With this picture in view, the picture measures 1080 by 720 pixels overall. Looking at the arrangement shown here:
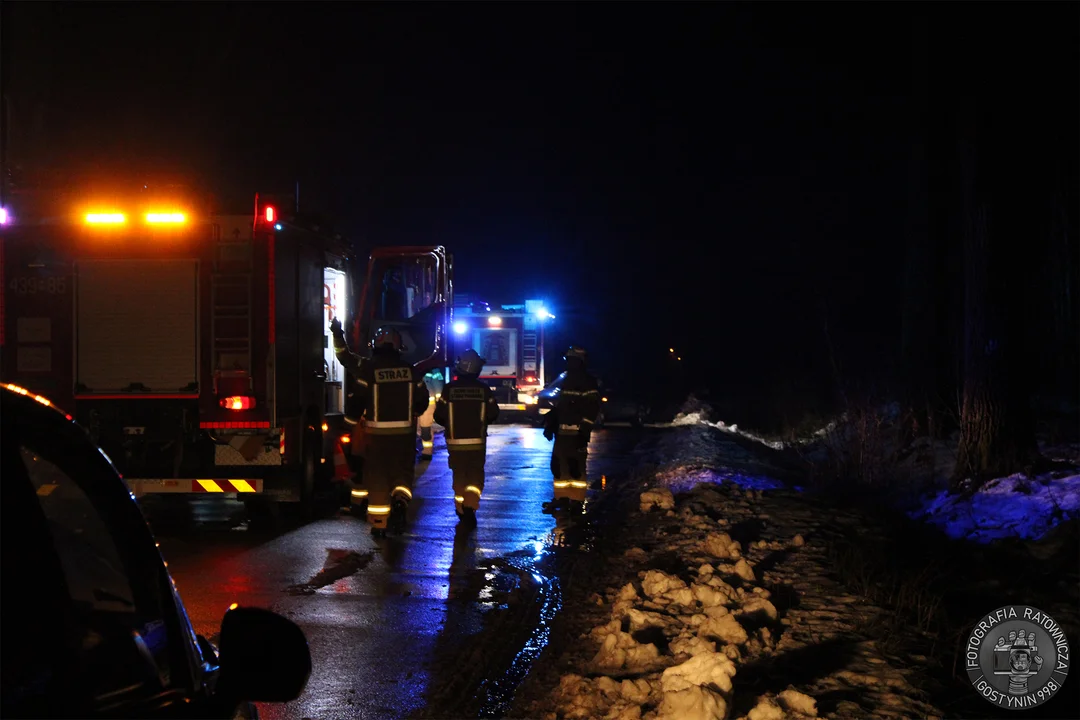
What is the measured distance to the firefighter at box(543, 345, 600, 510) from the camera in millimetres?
10445

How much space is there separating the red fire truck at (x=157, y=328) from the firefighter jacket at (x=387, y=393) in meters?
0.88

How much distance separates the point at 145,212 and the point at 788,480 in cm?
937

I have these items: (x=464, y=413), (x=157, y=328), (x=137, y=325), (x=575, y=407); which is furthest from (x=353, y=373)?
(x=575, y=407)

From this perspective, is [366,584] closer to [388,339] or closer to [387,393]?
[387,393]

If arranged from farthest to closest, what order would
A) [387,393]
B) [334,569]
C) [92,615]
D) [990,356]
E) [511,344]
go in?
[511,344]
[990,356]
[387,393]
[334,569]
[92,615]

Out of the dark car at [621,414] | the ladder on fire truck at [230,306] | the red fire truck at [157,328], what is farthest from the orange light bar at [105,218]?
the dark car at [621,414]

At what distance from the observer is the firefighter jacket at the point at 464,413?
9688mm

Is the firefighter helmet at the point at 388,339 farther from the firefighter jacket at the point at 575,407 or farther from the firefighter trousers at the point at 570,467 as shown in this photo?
the firefighter trousers at the point at 570,467

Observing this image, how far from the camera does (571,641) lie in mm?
5773

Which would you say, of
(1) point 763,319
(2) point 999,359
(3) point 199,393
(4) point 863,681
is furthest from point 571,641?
(1) point 763,319

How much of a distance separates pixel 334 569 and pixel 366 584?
614mm

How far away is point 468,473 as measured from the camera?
382 inches

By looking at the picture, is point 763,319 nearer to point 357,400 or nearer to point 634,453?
point 634,453

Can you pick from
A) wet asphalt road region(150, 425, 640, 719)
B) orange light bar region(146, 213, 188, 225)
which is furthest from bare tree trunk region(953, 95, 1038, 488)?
orange light bar region(146, 213, 188, 225)
